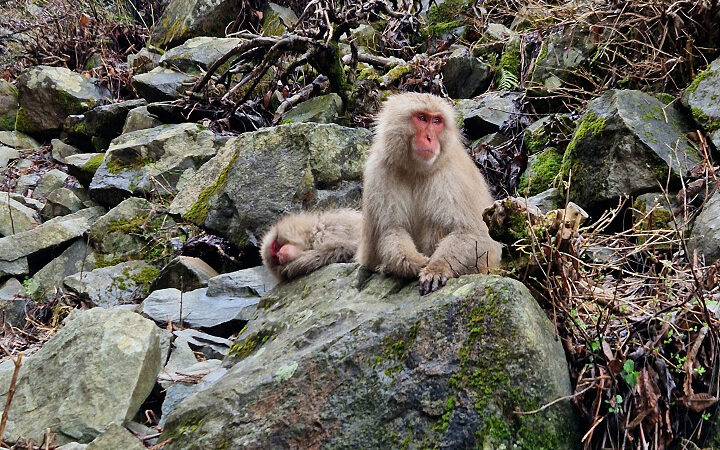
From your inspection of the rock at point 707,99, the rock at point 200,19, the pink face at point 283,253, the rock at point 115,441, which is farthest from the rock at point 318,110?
the rock at point 115,441

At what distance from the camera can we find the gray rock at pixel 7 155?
36.2 feet

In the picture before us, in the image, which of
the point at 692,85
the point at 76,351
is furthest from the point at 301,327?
the point at 692,85

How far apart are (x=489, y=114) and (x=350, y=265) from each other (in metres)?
3.51

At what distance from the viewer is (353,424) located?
3.30m

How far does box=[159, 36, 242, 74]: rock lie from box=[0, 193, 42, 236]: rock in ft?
10.7

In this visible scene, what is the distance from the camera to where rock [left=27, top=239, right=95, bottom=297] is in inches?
300

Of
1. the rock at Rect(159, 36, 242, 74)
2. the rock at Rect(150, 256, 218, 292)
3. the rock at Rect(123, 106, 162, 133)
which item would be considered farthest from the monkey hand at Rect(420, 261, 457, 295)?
the rock at Rect(159, 36, 242, 74)

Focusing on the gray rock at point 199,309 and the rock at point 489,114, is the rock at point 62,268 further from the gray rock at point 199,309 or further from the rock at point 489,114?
the rock at point 489,114

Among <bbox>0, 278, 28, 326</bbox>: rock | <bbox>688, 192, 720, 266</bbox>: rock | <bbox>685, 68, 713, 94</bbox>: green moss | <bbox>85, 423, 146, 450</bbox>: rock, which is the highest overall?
<bbox>685, 68, 713, 94</bbox>: green moss

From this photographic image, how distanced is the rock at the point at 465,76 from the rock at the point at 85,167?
485 cm

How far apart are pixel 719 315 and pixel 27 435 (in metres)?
3.85

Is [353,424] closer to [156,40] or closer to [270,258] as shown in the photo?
[270,258]

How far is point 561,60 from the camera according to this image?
25.2ft

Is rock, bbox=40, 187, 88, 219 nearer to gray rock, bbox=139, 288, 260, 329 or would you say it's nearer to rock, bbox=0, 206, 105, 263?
rock, bbox=0, 206, 105, 263
